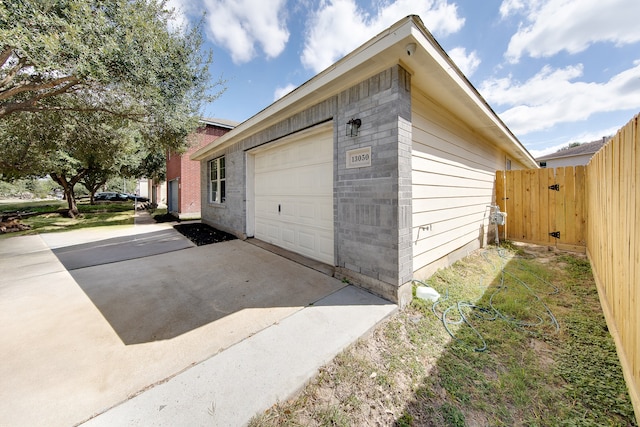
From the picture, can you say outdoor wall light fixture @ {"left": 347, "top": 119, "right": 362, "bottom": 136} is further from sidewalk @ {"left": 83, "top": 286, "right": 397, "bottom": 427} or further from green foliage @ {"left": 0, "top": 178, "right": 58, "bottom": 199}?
green foliage @ {"left": 0, "top": 178, "right": 58, "bottom": 199}

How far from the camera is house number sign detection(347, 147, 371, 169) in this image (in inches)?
127

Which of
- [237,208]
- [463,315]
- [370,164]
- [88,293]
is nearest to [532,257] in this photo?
[463,315]

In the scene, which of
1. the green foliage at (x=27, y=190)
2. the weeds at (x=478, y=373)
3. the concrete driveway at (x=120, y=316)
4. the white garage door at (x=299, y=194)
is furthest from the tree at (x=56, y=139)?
the green foliage at (x=27, y=190)

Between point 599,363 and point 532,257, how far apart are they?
397cm

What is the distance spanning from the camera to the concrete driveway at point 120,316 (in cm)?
172

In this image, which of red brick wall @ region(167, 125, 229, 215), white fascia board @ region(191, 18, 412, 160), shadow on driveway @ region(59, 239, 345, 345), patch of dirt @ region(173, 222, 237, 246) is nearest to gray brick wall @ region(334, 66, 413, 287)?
white fascia board @ region(191, 18, 412, 160)

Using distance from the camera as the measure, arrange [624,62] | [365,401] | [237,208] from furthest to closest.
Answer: [237,208] < [624,62] < [365,401]

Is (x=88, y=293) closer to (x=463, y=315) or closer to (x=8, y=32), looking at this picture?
(x=8, y=32)

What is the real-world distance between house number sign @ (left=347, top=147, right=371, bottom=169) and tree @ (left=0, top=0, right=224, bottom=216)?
15.3 ft

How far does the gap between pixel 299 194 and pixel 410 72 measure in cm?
276

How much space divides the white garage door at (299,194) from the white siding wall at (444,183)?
1405 millimetres

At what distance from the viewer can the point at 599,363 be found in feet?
6.99

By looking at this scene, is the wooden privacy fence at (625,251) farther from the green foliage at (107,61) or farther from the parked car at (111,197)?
the parked car at (111,197)

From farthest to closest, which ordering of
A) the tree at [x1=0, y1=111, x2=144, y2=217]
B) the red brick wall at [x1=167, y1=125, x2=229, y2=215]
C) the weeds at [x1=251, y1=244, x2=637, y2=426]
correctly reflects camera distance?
1. the red brick wall at [x1=167, y1=125, x2=229, y2=215]
2. the tree at [x1=0, y1=111, x2=144, y2=217]
3. the weeds at [x1=251, y1=244, x2=637, y2=426]
